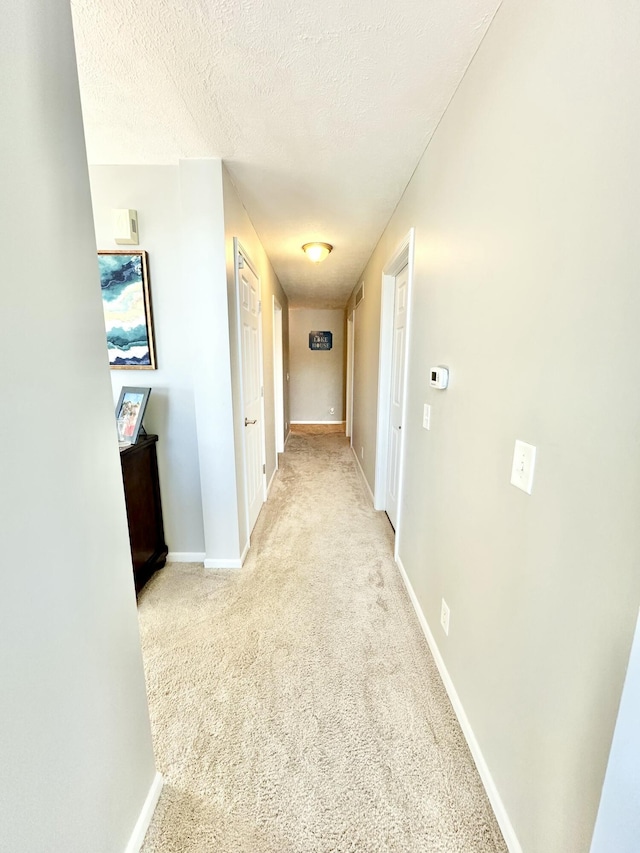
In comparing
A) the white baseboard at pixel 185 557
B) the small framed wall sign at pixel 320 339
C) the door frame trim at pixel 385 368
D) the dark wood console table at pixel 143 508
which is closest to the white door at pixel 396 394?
the door frame trim at pixel 385 368

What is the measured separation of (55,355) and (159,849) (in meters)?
1.33

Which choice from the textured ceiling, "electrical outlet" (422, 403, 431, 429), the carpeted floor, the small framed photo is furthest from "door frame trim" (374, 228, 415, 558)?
the small framed photo

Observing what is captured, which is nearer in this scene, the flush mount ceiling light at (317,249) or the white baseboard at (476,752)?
the white baseboard at (476,752)

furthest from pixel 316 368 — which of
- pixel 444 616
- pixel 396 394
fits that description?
pixel 444 616

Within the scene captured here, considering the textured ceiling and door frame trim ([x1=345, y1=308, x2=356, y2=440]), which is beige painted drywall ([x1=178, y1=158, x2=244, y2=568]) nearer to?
the textured ceiling

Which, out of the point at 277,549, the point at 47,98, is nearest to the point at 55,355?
the point at 47,98

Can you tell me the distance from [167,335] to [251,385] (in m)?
0.73

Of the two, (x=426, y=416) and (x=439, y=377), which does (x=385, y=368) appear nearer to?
(x=426, y=416)

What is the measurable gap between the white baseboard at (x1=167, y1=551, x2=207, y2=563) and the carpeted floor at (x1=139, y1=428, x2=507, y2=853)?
60mm

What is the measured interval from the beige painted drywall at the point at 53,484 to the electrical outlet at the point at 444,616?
116 cm

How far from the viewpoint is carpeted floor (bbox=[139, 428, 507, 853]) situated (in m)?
0.95

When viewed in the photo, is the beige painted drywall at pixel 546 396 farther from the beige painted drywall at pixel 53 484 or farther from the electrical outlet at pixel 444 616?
the beige painted drywall at pixel 53 484

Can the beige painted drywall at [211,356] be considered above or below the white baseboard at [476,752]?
above

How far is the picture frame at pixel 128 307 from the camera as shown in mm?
1868
